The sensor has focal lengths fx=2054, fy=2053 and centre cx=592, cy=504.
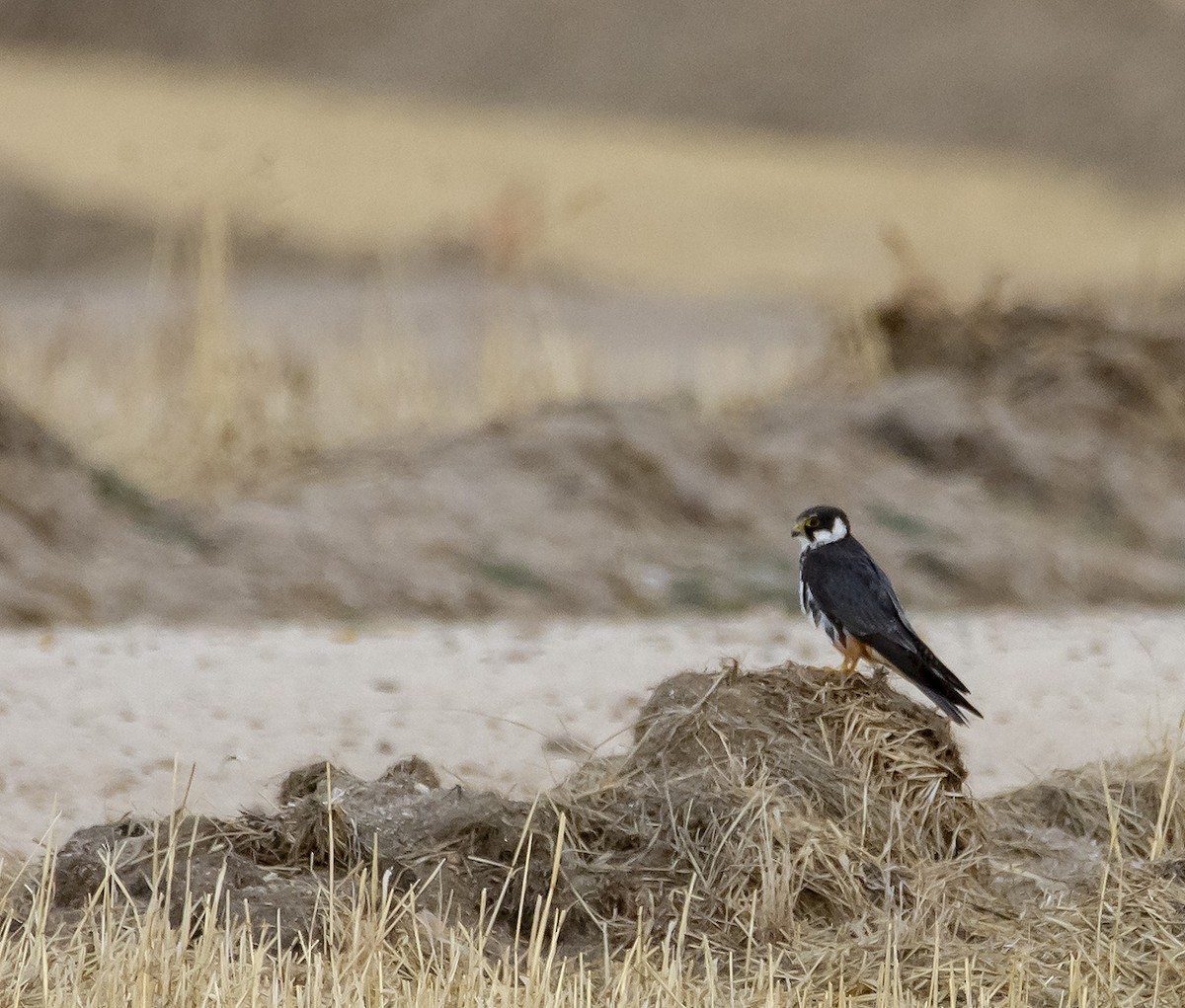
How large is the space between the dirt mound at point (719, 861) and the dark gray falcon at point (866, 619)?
0.13m

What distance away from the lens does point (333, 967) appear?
401 centimetres

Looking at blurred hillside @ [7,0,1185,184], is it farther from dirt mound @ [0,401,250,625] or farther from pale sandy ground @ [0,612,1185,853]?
pale sandy ground @ [0,612,1185,853]

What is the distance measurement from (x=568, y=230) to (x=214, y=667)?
32.3 metres

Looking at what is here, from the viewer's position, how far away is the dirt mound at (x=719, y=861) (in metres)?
4.52

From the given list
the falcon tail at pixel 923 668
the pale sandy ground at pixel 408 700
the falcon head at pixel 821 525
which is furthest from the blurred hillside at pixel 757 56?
the falcon tail at pixel 923 668

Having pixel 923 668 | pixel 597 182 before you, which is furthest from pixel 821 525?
→ pixel 597 182

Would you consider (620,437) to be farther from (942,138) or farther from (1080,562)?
(942,138)

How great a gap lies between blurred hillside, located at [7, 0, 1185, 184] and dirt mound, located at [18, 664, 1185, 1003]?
3882 cm

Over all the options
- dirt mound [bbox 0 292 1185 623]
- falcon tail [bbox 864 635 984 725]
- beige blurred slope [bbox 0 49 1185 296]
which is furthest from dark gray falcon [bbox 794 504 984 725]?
beige blurred slope [bbox 0 49 1185 296]

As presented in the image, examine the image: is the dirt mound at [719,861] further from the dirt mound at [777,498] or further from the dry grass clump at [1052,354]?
the dry grass clump at [1052,354]

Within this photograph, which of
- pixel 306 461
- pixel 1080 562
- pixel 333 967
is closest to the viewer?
pixel 333 967

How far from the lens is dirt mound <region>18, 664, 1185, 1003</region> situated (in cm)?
452

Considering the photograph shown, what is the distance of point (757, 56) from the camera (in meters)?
49.2

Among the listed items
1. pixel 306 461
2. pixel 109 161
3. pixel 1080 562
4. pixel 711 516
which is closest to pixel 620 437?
pixel 711 516
